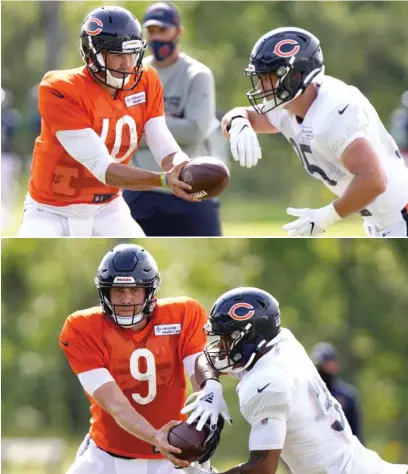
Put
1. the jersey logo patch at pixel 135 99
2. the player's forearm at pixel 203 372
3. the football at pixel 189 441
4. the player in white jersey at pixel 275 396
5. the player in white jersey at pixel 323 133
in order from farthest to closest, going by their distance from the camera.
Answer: the jersey logo patch at pixel 135 99
the player in white jersey at pixel 323 133
the player's forearm at pixel 203 372
the football at pixel 189 441
the player in white jersey at pixel 275 396

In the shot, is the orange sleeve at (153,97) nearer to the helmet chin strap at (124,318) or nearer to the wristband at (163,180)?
the wristband at (163,180)

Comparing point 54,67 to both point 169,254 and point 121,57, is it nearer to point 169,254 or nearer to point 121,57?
point 169,254

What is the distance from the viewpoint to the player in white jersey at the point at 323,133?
529 centimetres

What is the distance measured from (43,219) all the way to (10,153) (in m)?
10.3

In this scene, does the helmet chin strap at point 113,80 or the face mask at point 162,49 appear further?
the face mask at point 162,49

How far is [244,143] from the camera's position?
222 inches

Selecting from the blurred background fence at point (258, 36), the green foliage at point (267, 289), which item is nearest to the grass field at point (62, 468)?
the green foliage at point (267, 289)

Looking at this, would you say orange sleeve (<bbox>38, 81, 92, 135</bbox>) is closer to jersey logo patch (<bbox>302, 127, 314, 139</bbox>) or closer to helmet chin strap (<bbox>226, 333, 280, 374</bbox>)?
jersey logo patch (<bbox>302, 127, 314, 139</bbox>)

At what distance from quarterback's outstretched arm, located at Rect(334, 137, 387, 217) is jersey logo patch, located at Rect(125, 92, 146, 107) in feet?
3.54

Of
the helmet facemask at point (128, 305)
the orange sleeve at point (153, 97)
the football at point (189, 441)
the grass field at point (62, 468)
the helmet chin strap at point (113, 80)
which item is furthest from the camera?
the grass field at point (62, 468)

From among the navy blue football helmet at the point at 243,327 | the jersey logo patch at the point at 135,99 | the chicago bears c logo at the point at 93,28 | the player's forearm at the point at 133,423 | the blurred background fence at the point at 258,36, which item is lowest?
the blurred background fence at the point at 258,36

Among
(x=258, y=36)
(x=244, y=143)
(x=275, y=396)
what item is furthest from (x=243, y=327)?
(x=258, y=36)

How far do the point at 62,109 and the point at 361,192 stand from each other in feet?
4.80

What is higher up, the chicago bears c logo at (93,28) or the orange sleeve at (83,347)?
the chicago bears c logo at (93,28)
